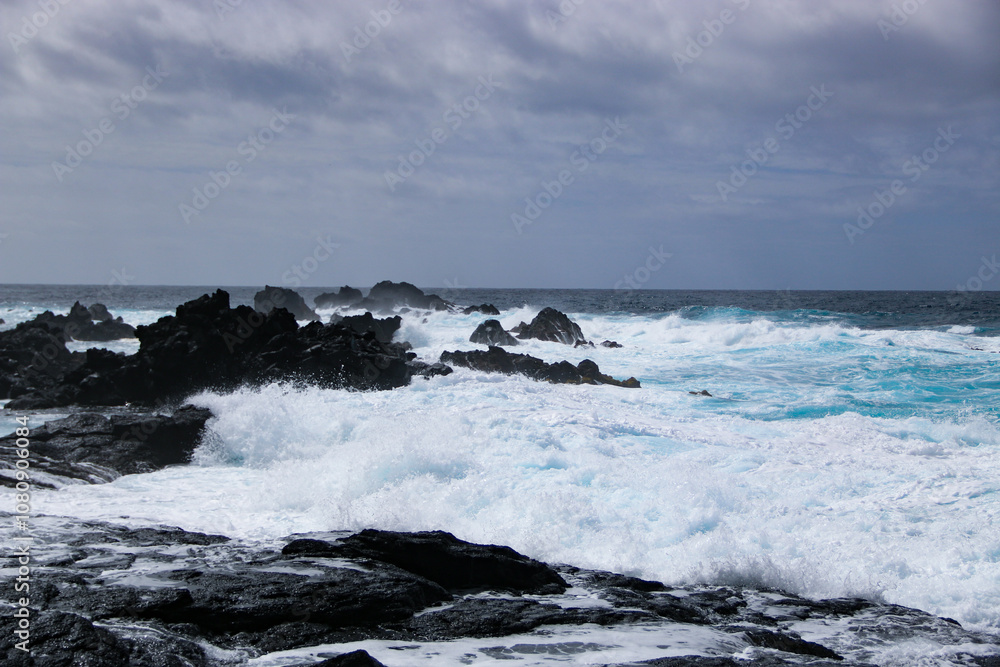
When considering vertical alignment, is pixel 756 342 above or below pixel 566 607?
above

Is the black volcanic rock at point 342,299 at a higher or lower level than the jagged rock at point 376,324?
higher

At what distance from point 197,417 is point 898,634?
43.3 ft

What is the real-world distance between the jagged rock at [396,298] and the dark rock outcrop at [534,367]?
32.3 metres

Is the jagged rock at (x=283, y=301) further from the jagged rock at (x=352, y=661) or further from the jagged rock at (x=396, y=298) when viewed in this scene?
the jagged rock at (x=352, y=661)

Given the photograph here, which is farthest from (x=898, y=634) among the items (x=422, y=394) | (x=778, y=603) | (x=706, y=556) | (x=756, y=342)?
(x=756, y=342)

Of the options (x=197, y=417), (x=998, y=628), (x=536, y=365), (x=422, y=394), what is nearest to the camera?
(x=998, y=628)

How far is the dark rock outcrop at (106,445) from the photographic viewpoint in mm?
11531

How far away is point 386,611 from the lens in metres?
6.05

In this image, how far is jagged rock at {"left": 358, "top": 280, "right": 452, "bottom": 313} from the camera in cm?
5784

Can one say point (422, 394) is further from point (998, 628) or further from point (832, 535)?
point (998, 628)

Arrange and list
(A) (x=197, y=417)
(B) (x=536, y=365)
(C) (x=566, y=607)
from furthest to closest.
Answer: (B) (x=536, y=365) → (A) (x=197, y=417) → (C) (x=566, y=607)

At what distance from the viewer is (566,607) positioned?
258 inches

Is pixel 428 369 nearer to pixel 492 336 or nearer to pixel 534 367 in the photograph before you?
pixel 534 367

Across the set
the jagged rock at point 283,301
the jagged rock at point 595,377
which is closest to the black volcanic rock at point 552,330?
the jagged rock at point 595,377
